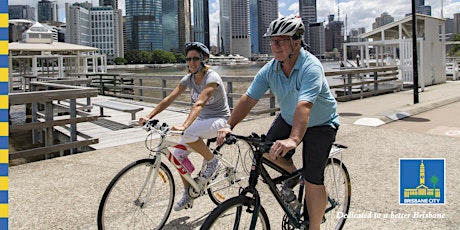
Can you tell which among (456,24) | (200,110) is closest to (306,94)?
(200,110)

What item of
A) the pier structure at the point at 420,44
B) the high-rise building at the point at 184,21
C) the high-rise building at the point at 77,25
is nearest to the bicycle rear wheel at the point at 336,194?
the pier structure at the point at 420,44

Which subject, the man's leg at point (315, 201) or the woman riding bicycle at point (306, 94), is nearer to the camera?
the woman riding bicycle at point (306, 94)

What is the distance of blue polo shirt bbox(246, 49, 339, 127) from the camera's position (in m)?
2.60

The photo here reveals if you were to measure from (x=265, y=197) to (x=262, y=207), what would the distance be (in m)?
1.83

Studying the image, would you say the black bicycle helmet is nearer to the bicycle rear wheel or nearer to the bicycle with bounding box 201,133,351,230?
the bicycle with bounding box 201,133,351,230

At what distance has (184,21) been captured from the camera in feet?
538

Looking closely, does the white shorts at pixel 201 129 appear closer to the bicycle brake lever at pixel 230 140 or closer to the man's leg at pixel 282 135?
the man's leg at pixel 282 135

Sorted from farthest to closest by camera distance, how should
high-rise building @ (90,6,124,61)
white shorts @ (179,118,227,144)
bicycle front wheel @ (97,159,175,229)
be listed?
high-rise building @ (90,6,124,61) → white shorts @ (179,118,227,144) → bicycle front wheel @ (97,159,175,229)

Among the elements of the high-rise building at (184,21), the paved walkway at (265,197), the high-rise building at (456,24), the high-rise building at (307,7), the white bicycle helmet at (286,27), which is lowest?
the paved walkway at (265,197)

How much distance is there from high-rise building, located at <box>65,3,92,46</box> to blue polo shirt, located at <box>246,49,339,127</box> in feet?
464

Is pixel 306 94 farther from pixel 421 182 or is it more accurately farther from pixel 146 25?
pixel 146 25

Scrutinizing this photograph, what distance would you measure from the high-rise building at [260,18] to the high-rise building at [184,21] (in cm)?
2943

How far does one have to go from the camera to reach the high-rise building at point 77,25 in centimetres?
13425

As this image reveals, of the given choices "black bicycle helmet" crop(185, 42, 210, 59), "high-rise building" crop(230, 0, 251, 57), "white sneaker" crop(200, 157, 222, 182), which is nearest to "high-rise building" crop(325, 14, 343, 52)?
"high-rise building" crop(230, 0, 251, 57)
